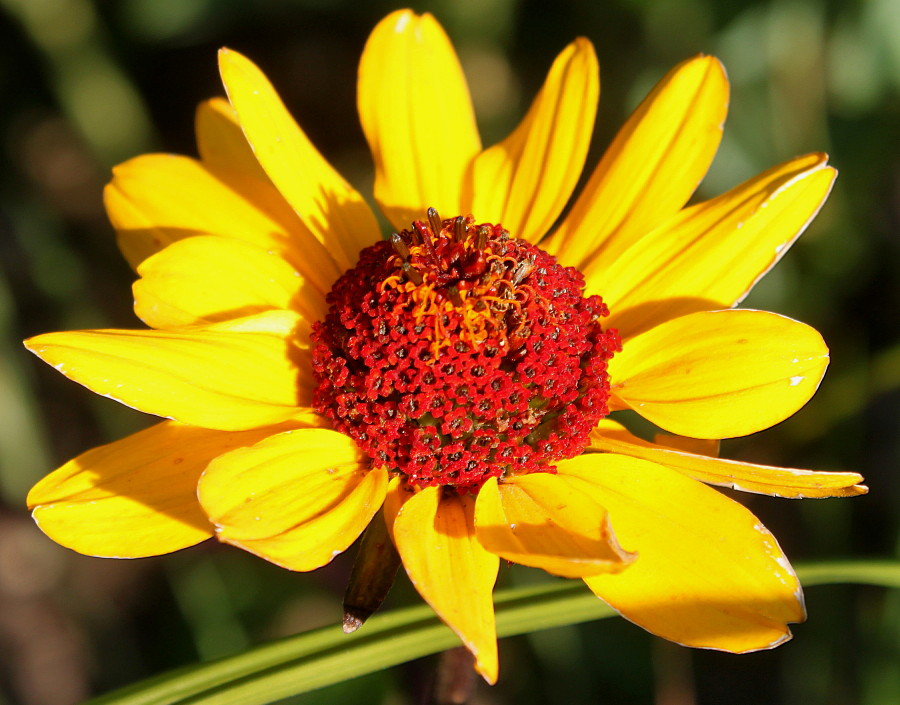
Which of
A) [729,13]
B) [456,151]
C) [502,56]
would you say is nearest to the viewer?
[456,151]

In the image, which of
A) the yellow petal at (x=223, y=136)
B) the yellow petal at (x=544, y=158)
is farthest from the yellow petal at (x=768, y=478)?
the yellow petal at (x=223, y=136)

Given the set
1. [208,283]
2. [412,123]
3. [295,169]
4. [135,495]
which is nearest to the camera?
[135,495]

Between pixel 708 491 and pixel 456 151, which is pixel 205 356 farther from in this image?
pixel 708 491

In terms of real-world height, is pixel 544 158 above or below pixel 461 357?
above

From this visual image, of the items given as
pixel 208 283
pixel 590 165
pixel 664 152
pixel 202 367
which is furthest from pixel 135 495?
pixel 590 165

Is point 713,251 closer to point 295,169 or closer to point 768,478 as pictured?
point 768,478

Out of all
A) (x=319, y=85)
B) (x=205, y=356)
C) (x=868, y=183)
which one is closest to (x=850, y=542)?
(x=868, y=183)

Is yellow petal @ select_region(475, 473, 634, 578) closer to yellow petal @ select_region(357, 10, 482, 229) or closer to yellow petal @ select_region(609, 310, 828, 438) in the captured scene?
yellow petal @ select_region(609, 310, 828, 438)

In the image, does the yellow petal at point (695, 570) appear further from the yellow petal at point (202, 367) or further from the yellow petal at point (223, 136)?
the yellow petal at point (223, 136)

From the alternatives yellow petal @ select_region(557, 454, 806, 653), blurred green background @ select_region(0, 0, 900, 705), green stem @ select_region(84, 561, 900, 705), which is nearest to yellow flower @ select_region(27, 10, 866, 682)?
yellow petal @ select_region(557, 454, 806, 653)
